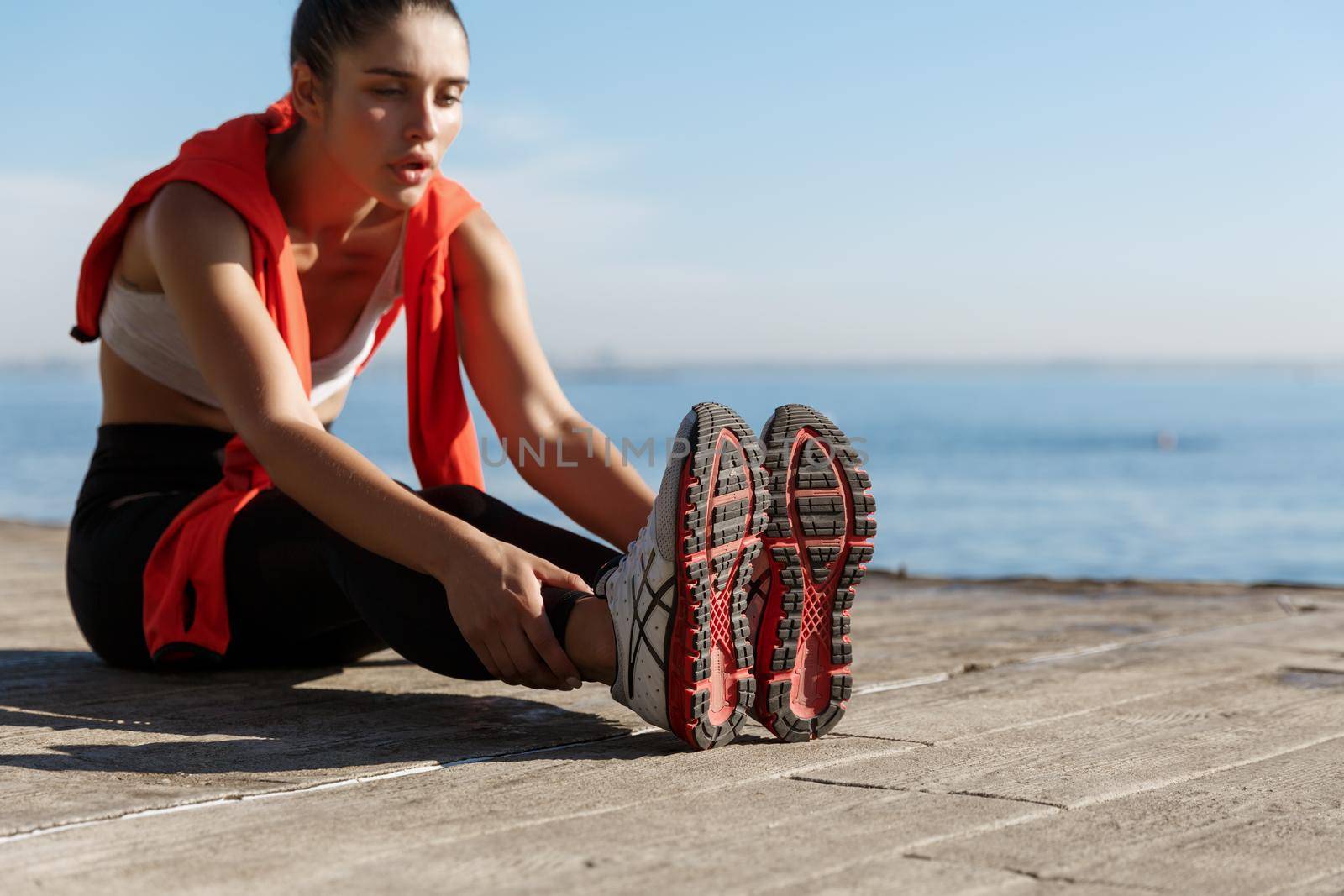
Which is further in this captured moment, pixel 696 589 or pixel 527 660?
pixel 527 660

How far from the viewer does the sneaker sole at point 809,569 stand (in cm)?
183

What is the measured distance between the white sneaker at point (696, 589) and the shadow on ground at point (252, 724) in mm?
107

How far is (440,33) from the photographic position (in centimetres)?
213

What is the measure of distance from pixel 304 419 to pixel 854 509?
0.81m

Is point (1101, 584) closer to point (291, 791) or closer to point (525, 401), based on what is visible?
point (525, 401)

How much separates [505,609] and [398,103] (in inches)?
32.6

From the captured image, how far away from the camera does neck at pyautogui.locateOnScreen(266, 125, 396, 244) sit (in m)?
2.37

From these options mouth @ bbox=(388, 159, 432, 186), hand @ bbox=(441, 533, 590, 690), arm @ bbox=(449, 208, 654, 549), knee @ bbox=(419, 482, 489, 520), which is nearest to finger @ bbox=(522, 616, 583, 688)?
hand @ bbox=(441, 533, 590, 690)

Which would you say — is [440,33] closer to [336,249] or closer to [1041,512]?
[336,249]

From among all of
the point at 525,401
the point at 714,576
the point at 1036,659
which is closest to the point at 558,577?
the point at 714,576

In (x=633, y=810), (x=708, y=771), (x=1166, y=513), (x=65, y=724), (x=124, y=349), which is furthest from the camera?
(x=1166, y=513)

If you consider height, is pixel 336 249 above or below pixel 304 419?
above

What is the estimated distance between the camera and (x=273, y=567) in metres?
2.20

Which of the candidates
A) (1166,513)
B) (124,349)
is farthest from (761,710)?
(1166,513)
